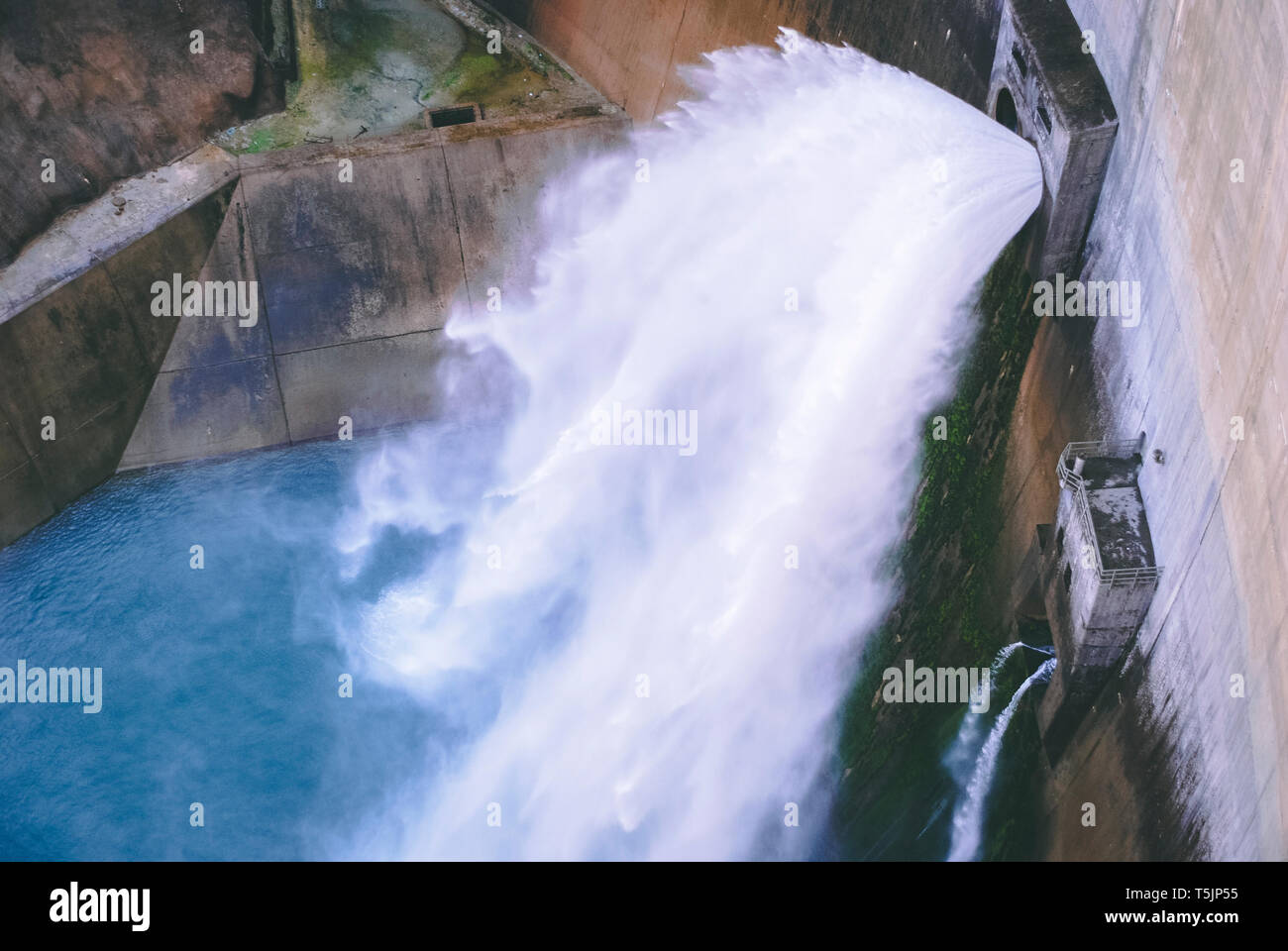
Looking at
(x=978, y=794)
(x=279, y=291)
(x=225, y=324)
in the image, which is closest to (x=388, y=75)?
(x=279, y=291)

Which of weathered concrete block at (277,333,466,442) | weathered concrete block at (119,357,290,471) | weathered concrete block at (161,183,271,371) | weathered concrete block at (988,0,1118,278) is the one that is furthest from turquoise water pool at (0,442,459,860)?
weathered concrete block at (988,0,1118,278)

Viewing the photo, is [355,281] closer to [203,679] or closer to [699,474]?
[699,474]

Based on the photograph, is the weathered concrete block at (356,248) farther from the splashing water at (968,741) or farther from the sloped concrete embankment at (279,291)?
the splashing water at (968,741)

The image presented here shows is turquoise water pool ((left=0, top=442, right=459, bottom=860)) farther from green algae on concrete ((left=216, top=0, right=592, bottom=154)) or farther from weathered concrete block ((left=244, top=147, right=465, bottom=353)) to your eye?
green algae on concrete ((left=216, top=0, right=592, bottom=154))

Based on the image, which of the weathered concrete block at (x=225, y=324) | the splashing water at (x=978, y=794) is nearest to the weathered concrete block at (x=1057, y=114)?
the splashing water at (x=978, y=794)

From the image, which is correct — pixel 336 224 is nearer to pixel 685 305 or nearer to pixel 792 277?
pixel 685 305

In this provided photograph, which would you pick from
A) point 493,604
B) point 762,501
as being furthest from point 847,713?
point 493,604
